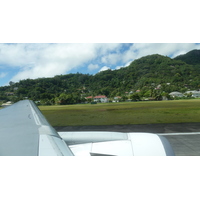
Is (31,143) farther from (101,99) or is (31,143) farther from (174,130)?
(174,130)

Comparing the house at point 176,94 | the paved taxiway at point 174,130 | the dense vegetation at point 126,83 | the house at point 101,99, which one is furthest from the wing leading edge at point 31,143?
the house at point 176,94

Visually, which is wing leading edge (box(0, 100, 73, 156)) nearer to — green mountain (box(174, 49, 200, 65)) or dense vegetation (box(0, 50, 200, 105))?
dense vegetation (box(0, 50, 200, 105))

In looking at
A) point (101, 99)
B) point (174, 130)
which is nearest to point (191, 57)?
point (174, 130)

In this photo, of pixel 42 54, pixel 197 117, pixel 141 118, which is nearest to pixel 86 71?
pixel 42 54

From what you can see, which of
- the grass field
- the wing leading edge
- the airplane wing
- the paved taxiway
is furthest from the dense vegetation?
the wing leading edge

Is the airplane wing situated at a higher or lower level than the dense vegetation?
lower

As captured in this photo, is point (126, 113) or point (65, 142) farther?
point (126, 113)

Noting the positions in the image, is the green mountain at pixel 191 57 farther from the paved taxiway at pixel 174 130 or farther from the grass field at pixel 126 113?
the paved taxiway at pixel 174 130

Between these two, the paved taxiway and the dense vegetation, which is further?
the dense vegetation
